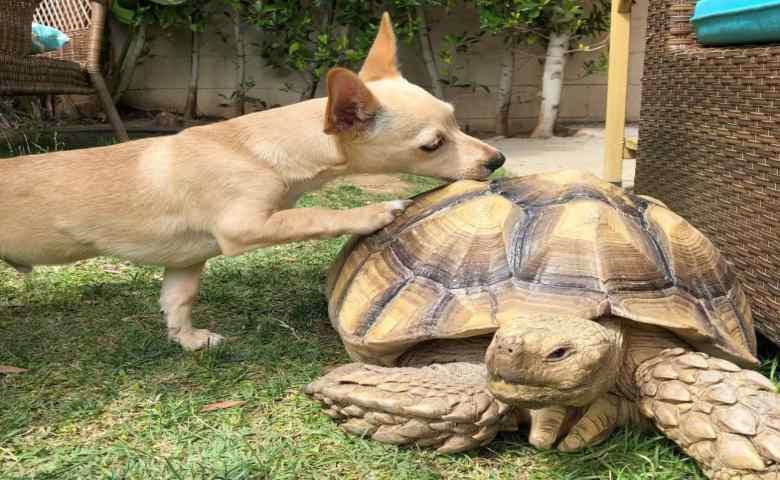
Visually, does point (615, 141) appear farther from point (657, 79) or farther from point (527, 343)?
point (527, 343)

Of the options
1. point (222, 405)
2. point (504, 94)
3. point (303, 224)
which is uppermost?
point (504, 94)

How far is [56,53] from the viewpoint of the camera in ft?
18.4

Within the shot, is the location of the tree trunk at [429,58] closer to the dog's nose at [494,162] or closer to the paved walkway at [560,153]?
the paved walkway at [560,153]

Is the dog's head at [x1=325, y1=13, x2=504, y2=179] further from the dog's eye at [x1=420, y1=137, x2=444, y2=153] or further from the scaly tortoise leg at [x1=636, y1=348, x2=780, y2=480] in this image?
the scaly tortoise leg at [x1=636, y1=348, x2=780, y2=480]

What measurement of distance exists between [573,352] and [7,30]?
4.52 meters

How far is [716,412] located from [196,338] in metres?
1.66

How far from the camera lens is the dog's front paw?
2402 mm

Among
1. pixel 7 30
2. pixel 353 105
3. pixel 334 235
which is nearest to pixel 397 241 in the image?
pixel 334 235

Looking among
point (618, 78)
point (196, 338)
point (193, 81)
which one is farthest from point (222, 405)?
point (193, 81)

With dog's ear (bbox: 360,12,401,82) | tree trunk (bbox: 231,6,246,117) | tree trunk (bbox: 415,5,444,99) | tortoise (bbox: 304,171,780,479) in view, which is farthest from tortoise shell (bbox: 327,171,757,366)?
tree trunk (bbox: 231,6,246,117)

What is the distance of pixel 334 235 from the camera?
2191mm

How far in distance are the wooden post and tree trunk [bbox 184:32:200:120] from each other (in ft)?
16.7

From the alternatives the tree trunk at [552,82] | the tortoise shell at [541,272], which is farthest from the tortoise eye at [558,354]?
the tree trunk at [552,82]

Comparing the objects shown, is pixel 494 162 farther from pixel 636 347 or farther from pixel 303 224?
pixel 636 347
